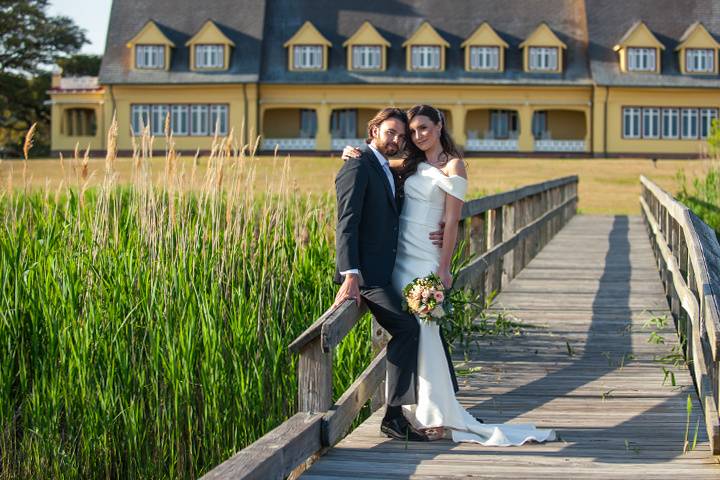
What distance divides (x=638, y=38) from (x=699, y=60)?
8.92ft

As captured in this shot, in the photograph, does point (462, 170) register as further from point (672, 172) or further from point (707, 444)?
point (672, 172)

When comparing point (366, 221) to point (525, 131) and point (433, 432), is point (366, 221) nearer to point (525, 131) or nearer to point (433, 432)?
point (433, 432)

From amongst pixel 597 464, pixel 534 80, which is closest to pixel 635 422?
pixel 597 464

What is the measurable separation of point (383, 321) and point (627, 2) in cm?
4097

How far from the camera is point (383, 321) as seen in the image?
482 centimetres

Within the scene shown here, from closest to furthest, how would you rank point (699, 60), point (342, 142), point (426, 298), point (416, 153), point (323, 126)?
point (426, 298), point (416, 153), point (323, 126), point (699, 60), point (342, 142)

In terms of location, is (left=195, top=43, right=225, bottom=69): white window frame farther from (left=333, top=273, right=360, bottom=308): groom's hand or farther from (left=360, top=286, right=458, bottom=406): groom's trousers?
A: (left=333, top=273, right=360, bottom=308): groom's hand

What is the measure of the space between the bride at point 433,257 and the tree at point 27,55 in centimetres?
4490

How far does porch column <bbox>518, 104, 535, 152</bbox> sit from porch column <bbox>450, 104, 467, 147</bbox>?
7.03ft

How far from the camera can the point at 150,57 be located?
4159 centimetres

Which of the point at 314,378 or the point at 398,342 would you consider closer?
the point at 314,378

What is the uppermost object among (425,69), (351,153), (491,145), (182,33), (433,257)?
(182,33)

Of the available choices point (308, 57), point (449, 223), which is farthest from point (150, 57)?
point (449, 223)

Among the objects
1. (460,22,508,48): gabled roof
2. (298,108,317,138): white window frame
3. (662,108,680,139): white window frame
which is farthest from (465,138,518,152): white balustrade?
(298,108,317,138): white window frame
